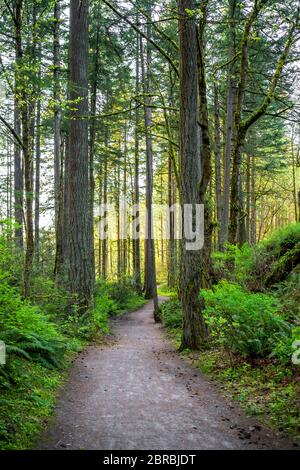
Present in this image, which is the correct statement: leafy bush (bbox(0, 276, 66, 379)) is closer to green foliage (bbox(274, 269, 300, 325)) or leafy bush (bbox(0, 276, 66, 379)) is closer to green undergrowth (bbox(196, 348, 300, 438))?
green undergrowth (bbox(196, 348, 300, 438))

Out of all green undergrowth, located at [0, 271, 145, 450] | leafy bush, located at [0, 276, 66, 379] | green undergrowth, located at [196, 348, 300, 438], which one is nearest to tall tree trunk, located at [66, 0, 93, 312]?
green undergrowth, located at [0, 271, 145, 450]

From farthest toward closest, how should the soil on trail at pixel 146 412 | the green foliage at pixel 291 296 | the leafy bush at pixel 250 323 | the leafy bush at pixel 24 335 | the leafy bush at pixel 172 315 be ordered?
the leafy bush at pixel 172 315, the green foliage at pixel 291 296, the leafy bush at pixel 250 323, the leafy bush at pixel 24 335, the soil on trail at pixel 146 412

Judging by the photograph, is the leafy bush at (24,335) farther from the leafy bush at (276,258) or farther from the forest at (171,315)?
the leafy bush at (276,258)

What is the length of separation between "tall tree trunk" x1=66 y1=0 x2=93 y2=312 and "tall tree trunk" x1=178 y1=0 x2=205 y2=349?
3730mm

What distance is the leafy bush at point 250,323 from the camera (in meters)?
6.25

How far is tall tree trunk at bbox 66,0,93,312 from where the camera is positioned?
11242 millimetres

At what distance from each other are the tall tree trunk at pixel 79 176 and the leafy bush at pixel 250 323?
543cm

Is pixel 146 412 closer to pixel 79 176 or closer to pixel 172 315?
pixel 79 176

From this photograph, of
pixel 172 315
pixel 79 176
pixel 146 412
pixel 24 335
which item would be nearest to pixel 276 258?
pixel 172 315

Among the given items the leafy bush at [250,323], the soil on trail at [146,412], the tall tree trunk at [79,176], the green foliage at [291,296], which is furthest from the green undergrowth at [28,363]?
the green foliage at [291,296]

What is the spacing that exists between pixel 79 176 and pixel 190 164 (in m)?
4.04

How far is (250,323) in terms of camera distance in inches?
259

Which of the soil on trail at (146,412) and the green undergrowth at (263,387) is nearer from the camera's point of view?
the soil on trail at (146,412)
